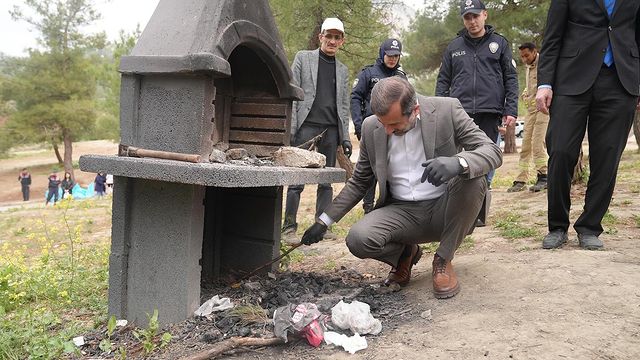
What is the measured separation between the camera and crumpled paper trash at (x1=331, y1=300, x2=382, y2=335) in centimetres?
284

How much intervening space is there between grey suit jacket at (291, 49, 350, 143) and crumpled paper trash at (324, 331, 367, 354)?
8.70 feet

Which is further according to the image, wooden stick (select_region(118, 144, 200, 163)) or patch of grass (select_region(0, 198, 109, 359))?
wooden stick (select_region(118, 144, 200, 163))

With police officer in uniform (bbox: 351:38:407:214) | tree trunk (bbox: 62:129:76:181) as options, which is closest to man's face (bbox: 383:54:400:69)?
police officer in uniform (bbox: 351:38:407:214)

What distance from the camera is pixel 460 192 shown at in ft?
10.4

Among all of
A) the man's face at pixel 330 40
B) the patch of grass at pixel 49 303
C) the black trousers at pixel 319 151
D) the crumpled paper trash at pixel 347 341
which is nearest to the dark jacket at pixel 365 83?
the black trousers at pixel 319 151

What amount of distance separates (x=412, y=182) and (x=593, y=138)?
135cm

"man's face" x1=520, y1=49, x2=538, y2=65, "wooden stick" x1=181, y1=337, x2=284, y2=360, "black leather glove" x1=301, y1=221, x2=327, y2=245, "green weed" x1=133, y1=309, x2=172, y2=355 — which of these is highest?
"man's face" x1=520, y1=49, x2=538, y2=65

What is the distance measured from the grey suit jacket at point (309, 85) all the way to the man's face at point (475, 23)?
1243 mm

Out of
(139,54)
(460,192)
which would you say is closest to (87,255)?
(139,54)

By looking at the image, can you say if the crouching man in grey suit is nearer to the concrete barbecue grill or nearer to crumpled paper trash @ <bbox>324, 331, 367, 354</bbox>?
the concrete barbecue grill

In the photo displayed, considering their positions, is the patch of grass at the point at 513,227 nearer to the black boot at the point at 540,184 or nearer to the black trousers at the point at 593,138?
the black trousers at the point at 593,138

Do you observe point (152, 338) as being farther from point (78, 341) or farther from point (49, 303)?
point (49, 303)

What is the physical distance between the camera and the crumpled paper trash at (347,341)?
268 centimetres

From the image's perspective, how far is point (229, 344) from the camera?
8.82ft
